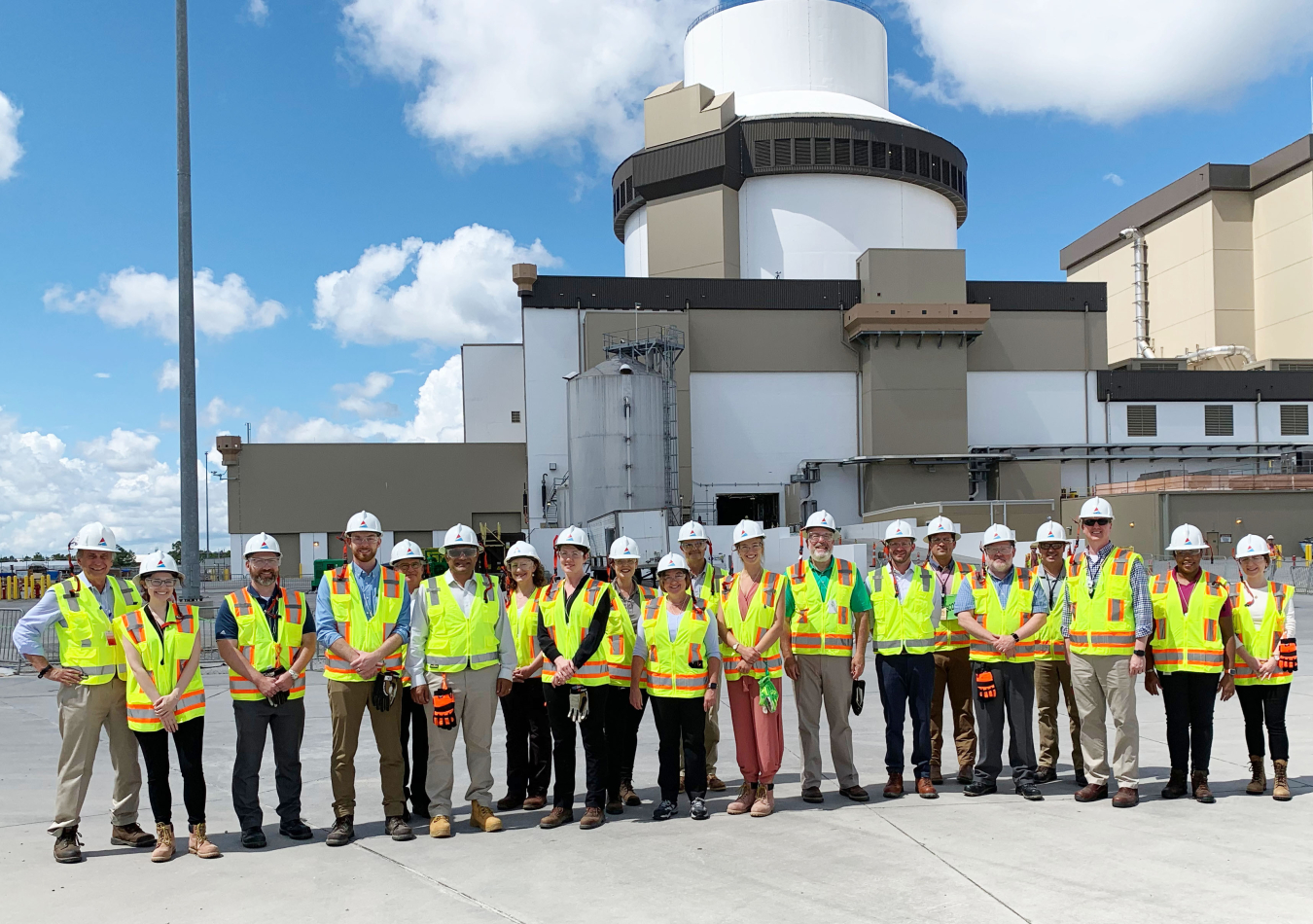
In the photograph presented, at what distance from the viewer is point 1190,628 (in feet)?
25.1

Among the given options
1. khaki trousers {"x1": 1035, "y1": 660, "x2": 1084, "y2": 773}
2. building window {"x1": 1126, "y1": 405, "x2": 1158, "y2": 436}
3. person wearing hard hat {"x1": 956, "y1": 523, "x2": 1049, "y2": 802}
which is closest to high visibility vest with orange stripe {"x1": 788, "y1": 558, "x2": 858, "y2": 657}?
person wearing hard hat {"x1": 956, "y1": 523, "x2": 1049, "y2": 802}

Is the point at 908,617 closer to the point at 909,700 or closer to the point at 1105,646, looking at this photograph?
the point at 909,700

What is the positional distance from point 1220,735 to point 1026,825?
4.31m

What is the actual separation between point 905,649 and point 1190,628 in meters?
2.09

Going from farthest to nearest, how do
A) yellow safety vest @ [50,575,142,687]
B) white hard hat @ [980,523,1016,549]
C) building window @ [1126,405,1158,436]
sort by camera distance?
building window @ [1126,405,1158,436]
white hard hat @ [980,523,1016,549]
yellow safety vest @ [50,575,142,687]

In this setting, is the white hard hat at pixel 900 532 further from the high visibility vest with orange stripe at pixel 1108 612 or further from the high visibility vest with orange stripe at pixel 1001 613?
the high visibility vest with orange stripe at pixel 1108 612

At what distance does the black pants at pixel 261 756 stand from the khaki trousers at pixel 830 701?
3602 mm

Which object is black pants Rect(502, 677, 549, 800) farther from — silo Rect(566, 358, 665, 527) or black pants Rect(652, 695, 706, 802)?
silo Rect(566, 358, 665, 527)

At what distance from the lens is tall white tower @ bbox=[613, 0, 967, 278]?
4438cm

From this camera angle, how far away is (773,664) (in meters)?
7.62

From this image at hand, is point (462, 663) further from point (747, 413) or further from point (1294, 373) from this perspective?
point (1294, 373)

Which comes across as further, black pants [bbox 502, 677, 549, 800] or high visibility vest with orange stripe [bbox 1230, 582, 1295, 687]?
black pants [bbox 502, 677, 549, 800]

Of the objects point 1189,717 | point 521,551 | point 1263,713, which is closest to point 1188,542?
point 1189,717

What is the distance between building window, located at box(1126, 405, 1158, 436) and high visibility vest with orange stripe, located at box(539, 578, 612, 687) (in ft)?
136
